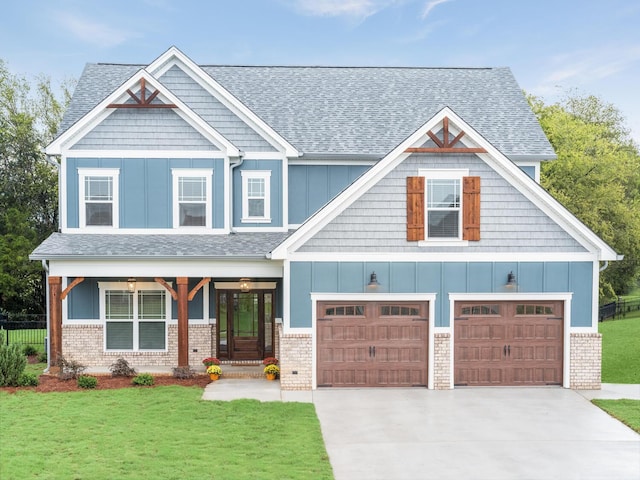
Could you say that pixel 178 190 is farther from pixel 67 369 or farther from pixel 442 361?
pixel 442 361

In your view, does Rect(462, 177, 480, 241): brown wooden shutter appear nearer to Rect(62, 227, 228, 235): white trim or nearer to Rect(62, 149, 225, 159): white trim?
Rect(62, 227, 228, 235): white trim

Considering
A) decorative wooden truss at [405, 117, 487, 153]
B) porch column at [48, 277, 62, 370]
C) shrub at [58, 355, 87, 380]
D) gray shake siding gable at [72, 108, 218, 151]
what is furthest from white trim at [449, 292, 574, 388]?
porch column at [48, 277, 62, 370]

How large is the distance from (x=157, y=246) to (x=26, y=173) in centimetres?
2176

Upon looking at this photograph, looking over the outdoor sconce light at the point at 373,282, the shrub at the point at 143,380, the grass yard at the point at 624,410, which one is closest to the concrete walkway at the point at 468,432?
the grass yard at the point at 624,410

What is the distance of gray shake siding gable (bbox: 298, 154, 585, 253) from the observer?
49.9ft

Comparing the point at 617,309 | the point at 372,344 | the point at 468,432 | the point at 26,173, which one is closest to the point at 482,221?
the point at 372,344

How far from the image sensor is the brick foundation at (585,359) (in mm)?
15633

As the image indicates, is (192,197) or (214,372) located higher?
(192,197)

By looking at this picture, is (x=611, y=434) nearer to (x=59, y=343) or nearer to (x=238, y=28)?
(x=59, y=343)

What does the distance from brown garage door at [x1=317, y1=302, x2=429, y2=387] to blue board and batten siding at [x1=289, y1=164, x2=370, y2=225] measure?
4179mm

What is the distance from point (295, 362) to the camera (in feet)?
50.3

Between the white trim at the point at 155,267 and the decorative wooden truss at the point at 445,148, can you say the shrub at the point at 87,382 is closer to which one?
the white trim at the point at 155,267

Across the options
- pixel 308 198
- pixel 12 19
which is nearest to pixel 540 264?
pixel 308 198

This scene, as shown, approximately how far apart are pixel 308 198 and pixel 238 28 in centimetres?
3974
